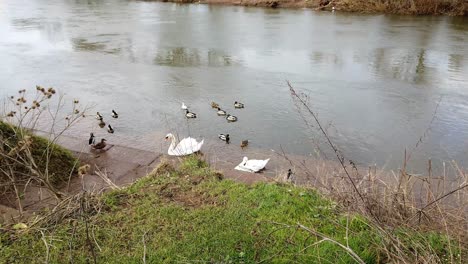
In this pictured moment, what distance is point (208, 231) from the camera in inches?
121

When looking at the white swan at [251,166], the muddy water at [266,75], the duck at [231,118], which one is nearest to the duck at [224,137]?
the muddy water at [266,75]

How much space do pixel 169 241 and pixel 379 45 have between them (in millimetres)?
10702

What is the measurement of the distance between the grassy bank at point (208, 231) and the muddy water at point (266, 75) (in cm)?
219

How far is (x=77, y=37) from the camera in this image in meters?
13.1

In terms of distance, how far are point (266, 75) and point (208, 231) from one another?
638 centimetres

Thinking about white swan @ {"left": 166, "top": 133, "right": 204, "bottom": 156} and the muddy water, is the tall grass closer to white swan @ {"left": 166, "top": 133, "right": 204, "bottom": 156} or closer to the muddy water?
the muddy water

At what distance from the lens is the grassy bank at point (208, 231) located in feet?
9.25

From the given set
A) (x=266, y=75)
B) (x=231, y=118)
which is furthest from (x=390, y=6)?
(x=231, y=118)

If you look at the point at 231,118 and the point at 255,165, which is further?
the point at 231,118

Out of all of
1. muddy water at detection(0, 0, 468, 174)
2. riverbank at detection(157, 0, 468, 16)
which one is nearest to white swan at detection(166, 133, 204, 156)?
muddy water at detection(0, 0, 468, 174)

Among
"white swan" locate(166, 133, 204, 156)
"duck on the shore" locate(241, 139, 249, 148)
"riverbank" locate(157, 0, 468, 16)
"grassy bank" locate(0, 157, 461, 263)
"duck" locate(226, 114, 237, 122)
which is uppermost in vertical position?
"riverbank" locate(157, 0, 468, 16)

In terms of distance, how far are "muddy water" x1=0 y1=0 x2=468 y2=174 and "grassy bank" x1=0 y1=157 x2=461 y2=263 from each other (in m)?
2.19

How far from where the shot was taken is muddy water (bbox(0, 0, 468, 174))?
628 cm

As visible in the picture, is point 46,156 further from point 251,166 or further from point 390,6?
point 390,6
